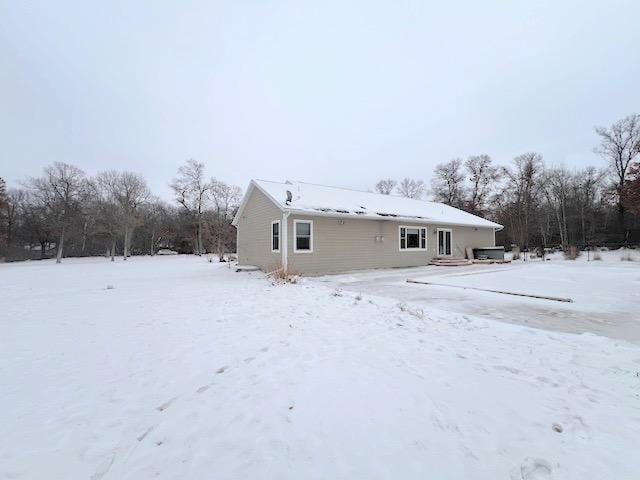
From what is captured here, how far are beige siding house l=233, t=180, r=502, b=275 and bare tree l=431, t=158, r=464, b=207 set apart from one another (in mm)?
16684

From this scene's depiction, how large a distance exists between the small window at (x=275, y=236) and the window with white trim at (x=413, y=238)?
22.9ft

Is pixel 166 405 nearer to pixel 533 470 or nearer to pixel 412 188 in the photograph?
pixel 533 470

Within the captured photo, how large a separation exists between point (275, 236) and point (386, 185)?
32.3m

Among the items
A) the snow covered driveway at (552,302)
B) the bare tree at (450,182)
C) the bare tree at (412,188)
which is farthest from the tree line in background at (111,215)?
the bare tree at (450,182)

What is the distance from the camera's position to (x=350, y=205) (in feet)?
46.0

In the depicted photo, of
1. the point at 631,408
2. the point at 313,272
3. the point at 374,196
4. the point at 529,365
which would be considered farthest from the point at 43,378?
the point at 374,196

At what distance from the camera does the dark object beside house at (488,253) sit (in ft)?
59.9

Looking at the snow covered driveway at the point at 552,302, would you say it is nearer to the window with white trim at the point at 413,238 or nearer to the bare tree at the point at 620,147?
the window with white trim at the point at 413,238

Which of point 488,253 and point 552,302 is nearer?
point 552,302

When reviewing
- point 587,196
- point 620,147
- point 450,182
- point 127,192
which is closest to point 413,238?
point 450,182

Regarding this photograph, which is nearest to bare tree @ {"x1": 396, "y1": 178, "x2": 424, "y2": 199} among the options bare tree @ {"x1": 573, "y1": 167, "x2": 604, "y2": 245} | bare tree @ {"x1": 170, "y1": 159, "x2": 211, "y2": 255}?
bare tree @ {"x1": 573, "y1": 167, "x2": 604, "y2": 245}

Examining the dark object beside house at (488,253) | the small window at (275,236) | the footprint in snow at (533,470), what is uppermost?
the small window at (275,236)

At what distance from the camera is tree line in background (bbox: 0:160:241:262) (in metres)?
25.0

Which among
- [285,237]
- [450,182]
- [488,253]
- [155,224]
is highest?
[450,182]
